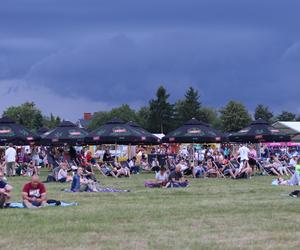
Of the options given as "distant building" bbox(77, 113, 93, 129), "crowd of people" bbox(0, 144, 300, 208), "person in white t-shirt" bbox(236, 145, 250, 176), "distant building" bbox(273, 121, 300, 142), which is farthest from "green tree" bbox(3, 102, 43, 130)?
"person in white t-shirt" bbox(236, 145, 250, 176)

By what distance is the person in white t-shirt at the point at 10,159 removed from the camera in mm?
32062

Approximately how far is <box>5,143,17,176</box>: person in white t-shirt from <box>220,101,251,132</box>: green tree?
84.7m

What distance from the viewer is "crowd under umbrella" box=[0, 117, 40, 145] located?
112 feet

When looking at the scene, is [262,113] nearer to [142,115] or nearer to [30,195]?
[142,115]

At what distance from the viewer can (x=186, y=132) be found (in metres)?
35.8

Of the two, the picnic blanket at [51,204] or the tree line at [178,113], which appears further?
the tree line at [178,113]

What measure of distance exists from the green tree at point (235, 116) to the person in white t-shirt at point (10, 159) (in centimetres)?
8469

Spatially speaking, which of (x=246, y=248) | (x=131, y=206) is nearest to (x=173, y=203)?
(x=131, y=206)

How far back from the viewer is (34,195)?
55.5 feet

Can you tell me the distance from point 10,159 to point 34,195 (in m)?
16.0

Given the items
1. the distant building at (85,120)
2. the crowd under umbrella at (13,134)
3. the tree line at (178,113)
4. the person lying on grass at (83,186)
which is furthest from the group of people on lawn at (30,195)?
the distant building at (85,120)

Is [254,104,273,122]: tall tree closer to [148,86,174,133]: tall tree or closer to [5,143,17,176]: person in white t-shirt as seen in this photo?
[148,86,174,133]: tall tree

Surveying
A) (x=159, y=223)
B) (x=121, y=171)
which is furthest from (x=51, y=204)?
(x=121, y=171)

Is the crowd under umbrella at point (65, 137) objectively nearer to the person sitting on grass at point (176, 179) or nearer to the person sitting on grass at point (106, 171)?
the person sitting on grass at point (106, 171)
